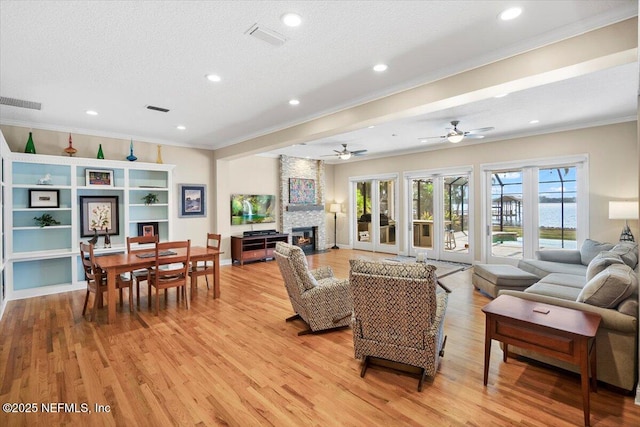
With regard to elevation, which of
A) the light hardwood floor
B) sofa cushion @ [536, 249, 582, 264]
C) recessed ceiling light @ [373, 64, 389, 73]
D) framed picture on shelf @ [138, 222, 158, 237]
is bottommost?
the light hardwood floor

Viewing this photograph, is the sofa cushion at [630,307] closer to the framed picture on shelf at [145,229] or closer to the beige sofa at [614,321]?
the beige sofa at [614,321]

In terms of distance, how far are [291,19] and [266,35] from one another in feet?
1.02

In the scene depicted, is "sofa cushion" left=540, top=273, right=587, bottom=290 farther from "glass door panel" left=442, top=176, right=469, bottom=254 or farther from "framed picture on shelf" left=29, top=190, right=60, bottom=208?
"framed picture on shelf" left=29, top=190, right=60, bottom=208

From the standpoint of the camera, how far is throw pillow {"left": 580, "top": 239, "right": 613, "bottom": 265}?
4.84 m

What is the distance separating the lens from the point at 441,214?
8133mm

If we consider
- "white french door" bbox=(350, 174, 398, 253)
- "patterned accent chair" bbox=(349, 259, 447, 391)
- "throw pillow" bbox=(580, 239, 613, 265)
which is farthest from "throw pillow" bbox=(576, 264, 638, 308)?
"white french door" bbox=(350, 174, 398, 253)

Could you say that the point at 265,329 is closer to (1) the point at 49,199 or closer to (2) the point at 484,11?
(2) the point at 484,11

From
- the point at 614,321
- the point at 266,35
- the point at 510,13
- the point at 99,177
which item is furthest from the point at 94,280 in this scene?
the point at 614,321

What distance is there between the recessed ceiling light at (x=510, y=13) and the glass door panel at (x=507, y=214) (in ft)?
16.9

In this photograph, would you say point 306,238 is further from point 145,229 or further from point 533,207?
point 533,207

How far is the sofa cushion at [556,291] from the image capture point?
3367 mm

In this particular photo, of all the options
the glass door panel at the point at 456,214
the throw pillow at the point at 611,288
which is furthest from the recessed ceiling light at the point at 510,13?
the glass door panel at the point at 456,214

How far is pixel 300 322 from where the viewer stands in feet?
12.8

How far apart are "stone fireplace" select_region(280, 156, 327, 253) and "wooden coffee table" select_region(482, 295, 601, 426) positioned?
22.2ft
